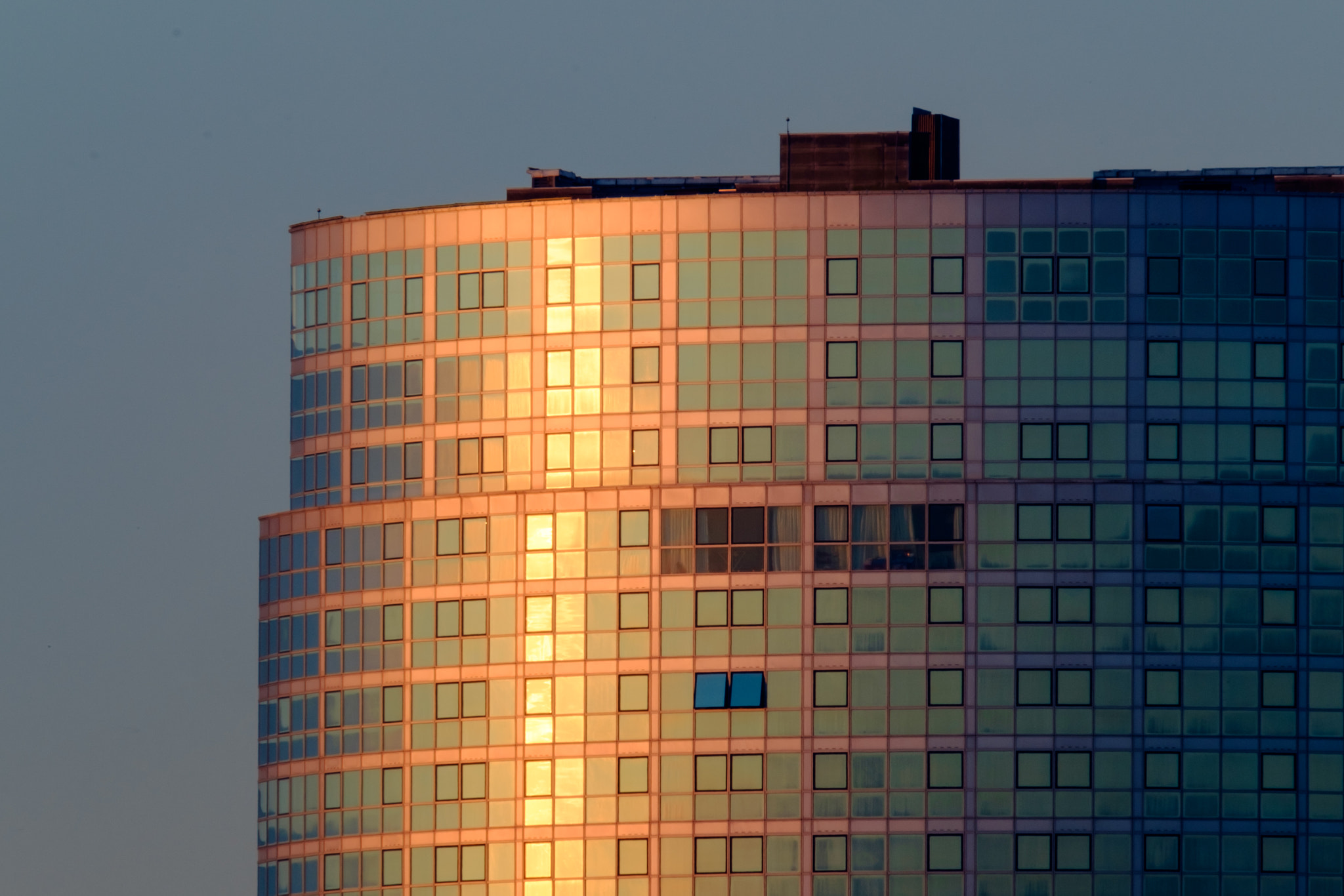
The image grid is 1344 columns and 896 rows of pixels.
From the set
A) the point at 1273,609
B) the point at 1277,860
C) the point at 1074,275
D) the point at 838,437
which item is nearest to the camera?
the point at 1277,860

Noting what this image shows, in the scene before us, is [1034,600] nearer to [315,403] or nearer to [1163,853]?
[1163,853]

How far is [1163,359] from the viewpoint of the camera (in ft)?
541

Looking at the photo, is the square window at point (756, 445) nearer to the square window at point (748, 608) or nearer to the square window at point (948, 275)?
the square window at point (748, 608)

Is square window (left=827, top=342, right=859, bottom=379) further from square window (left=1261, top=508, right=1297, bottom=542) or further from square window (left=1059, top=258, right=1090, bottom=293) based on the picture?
square window (left=1261, top=508, right=1297, bottom=542)

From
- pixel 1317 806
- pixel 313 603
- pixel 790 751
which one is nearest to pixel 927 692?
pixel 790 751

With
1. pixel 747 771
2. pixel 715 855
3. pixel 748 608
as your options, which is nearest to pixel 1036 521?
pixel 748 608

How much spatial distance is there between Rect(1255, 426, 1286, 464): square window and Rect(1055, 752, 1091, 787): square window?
53.4ft

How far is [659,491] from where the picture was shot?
166m

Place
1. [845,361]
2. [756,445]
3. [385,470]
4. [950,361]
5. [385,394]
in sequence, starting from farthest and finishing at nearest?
1. [385,394]
2. [385,470]
3. [756,445]
4. [845,361]
5. [950,361]

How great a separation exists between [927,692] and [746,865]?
11657mm

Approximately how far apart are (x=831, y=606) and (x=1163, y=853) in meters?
19.1

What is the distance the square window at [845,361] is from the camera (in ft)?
544

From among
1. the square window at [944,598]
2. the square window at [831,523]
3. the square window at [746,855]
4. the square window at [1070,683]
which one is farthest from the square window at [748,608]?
the square window at [1070,683]

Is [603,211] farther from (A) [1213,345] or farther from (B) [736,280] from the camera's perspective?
(A) [1213,345]
